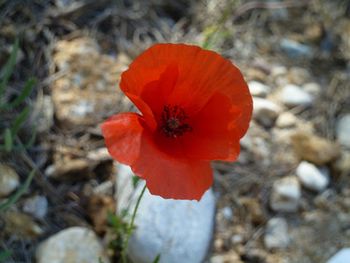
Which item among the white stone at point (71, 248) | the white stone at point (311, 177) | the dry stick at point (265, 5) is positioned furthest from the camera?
the dry stick at point (265, 5)

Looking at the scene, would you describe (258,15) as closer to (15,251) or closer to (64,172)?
(64,172)

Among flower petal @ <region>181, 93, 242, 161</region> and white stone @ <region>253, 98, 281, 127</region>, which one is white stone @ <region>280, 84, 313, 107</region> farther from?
flower petal @ <region>181, 93, 242, 161</region>

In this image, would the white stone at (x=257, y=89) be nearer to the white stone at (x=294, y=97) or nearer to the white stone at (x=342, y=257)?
the white stone at (x=294, y=97)

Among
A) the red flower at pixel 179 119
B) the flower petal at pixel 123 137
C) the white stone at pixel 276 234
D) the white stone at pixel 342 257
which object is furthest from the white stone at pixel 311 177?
the flower petal at pixel 123 137

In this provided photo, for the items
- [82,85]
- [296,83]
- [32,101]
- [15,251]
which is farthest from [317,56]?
[15,251]

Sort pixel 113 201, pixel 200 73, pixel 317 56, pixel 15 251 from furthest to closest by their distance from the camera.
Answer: pixel 317 56 → pixel 113 201 → pixel 15 251 → pixel 200 73

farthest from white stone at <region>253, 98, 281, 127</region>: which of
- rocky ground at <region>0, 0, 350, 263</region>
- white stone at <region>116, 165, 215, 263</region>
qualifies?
white stone at <region>116, 165, 215, 263</region>
